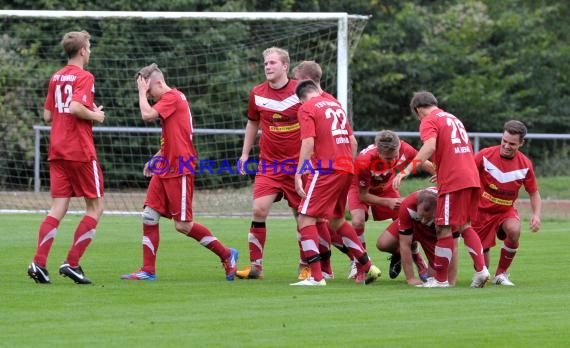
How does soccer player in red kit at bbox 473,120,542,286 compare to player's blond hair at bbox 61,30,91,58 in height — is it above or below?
below

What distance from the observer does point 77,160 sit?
10797 mm

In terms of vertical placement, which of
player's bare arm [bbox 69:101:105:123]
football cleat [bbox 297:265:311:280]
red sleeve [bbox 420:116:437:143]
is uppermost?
player's bare arm [bbox 69:101:105:123]

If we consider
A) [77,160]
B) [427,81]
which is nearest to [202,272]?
[77,160]

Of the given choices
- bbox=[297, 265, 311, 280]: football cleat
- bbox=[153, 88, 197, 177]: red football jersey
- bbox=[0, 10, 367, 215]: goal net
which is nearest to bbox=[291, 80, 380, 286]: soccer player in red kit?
bbox=[297, 265, 311, 280]: football cleat

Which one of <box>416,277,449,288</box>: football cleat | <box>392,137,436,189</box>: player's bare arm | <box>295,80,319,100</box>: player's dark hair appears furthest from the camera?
<box>295,80,319,100</box>: player's dark hair

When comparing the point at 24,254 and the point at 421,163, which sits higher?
the point at 421,163

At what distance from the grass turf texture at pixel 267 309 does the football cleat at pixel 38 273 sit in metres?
0.10

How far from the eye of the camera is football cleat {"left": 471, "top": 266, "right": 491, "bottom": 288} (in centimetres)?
1079

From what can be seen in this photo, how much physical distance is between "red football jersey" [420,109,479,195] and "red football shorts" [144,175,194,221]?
2.28 metres

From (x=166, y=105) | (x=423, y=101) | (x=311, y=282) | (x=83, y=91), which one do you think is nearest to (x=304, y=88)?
(x=423, y=101)

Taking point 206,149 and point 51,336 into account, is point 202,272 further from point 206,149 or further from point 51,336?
point 206,149

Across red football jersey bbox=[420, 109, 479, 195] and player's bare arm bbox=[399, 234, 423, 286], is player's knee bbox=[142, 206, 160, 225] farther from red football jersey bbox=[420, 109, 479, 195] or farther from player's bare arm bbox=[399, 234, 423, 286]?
red football jersey bbox=[420, 109, 479, 195]

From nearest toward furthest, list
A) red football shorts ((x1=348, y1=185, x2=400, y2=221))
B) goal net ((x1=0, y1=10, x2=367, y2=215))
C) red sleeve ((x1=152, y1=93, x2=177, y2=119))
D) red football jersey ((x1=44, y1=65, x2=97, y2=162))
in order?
red football jersey ((x1=44, y1=65, x2=97, y2=162)), red sleeve ((x1=152, y1=93, x2=177, y2=119)), red football shorts ((x1=348, y1=185, x2=400, y2=221)), goal net ((x1=0, y1=10, x2=367, y2=215))

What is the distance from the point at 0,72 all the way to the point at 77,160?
38.7ft
